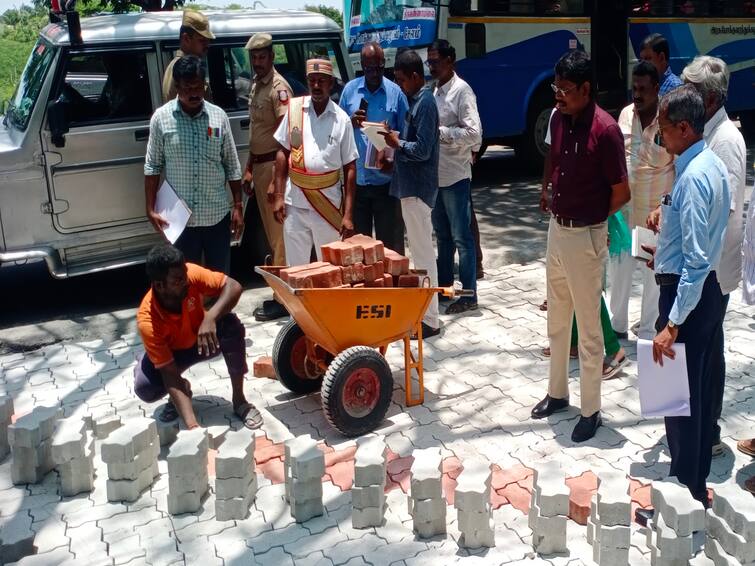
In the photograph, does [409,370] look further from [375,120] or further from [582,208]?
[375,120]

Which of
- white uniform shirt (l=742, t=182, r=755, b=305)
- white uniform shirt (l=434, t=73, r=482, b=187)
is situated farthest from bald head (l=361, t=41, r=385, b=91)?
white uniform shirt (l=742, t=182, r=755, b=305)

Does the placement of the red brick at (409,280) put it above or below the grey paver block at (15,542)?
above

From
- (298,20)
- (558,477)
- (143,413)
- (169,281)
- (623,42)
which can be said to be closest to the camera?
(558,477)

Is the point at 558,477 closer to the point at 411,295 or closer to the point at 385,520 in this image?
the point at 385,520

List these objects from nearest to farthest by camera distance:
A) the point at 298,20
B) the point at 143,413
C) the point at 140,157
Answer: the point at 143,413 → the point at 140,157 → the point at 298,20

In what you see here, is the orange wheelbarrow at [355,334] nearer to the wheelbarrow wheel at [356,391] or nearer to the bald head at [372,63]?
the wheelbarrow wheel at [356,391]

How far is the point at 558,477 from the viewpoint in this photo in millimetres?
3576

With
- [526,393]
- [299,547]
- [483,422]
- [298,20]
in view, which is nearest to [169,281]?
[299,547]

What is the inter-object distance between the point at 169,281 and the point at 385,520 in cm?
161

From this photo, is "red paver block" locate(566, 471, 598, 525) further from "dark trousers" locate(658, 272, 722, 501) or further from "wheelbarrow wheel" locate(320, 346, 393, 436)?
"wheelbarrow wheel" locate(320, 346, 393, 436)

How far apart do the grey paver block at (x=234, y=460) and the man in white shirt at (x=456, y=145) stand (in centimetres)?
288

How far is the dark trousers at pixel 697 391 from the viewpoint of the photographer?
3.58m

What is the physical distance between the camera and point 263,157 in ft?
21.3

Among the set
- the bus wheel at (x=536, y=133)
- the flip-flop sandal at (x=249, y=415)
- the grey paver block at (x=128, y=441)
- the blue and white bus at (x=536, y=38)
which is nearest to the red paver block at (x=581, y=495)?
the flip-flop sandal at (x=249, y=415)
